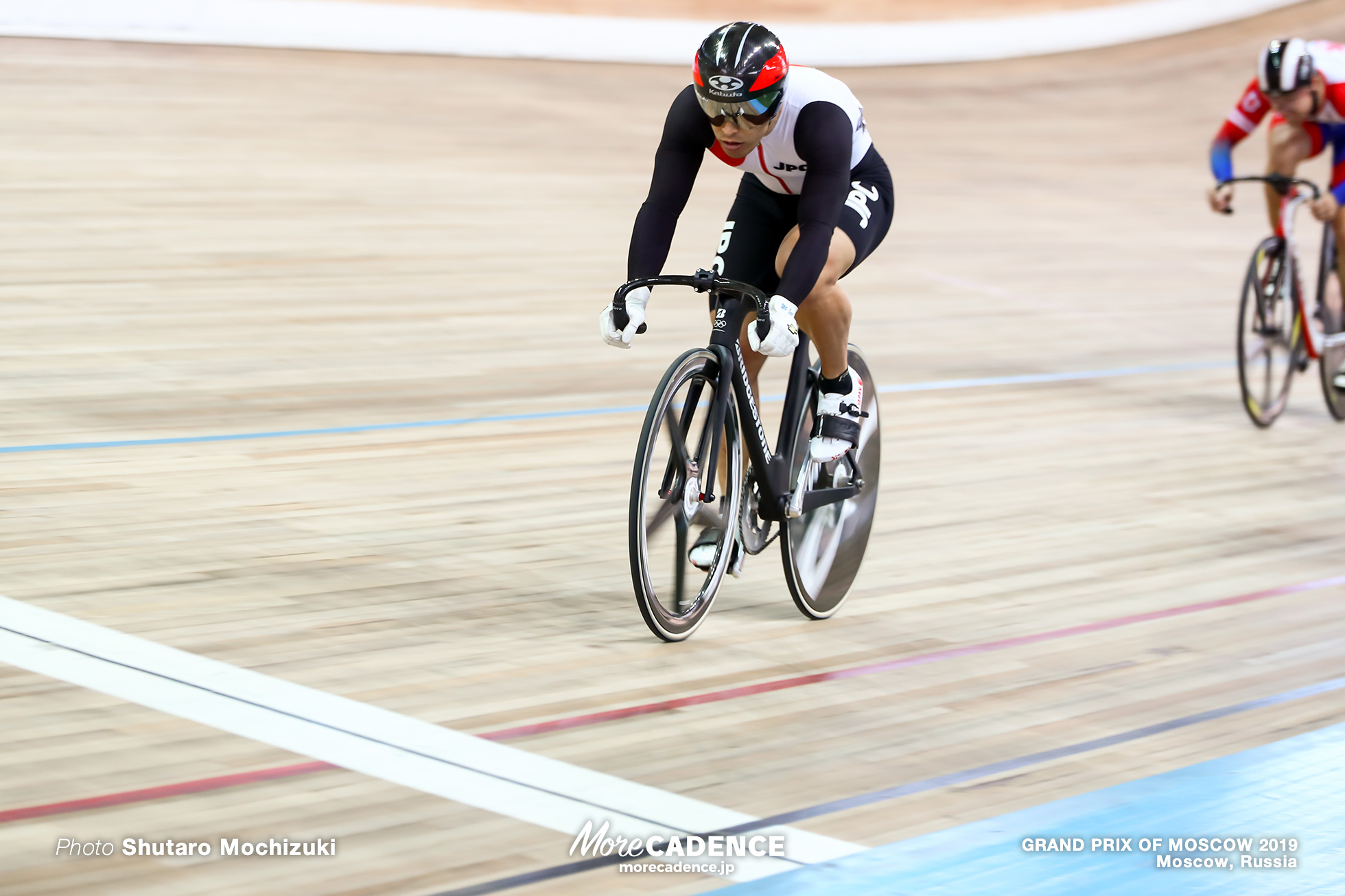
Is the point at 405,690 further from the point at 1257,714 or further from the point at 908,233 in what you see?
the point at 908,233

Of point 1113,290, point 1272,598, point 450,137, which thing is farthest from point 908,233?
point 1272,598

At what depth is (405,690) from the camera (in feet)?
9.30

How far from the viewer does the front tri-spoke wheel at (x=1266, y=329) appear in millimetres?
5863

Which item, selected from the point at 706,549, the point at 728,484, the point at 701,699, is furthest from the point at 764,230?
the point at 701,699

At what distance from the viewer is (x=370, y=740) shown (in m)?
2.58

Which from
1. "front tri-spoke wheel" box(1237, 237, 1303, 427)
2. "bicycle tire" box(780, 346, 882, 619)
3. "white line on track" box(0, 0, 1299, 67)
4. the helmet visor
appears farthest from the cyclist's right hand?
"white line on track" box(0, 0, 1299, 67)

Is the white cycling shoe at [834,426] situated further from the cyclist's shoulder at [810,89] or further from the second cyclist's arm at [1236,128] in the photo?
the second cyclist's arm at [1236,128]

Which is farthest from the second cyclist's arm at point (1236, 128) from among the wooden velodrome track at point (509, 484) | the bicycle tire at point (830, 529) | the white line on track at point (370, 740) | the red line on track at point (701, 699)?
the white line on track at point (370, 740)

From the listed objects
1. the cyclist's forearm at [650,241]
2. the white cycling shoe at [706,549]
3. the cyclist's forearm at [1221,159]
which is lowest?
the white cycling shoe at [706,549]

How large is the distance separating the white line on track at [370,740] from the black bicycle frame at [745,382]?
781 mm

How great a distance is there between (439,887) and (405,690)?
0.77 meters

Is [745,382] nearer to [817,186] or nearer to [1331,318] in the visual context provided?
[817,186]

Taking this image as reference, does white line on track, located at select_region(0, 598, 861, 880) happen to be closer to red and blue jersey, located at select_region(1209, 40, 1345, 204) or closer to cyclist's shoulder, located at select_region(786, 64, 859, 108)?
cyclist's shoulder, located at select_region(786, 64, 859, 108)

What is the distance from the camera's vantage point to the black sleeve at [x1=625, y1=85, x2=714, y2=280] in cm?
311
